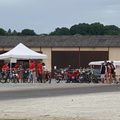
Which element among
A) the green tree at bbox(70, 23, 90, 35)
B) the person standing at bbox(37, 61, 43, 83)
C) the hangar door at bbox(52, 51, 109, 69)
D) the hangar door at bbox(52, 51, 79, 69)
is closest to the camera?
the person standing at bbox(37, 61, 43, 83)

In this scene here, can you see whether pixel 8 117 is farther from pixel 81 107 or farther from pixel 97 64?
pixel 97 64

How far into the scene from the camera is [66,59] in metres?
73.7

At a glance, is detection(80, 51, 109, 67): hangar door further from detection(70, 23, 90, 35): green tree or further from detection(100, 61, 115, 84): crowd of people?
detection(70, 23, 90, 35): green tree

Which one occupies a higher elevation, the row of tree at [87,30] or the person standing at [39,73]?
the row of tree at [87,30]

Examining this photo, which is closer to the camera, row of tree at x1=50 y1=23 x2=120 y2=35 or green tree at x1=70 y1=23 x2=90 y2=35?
row of tree at x1=50 y1=23 x2=120 y2=35

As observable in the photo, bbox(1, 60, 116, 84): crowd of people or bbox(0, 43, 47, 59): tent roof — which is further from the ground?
bbox(0, 43, 47, 59): tent roof

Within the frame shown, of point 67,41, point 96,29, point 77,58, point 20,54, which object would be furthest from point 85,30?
point 20,54

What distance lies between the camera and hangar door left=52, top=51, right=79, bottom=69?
241ft

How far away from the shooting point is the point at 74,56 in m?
74.2

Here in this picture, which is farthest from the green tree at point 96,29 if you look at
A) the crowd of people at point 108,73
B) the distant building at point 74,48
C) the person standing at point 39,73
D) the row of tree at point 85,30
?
the person standing at point 39,73

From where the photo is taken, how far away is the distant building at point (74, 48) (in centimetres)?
7338

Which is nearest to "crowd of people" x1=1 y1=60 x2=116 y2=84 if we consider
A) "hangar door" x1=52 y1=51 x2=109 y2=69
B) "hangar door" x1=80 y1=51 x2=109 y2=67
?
"hangar door" x1=80 y1=51 x2=109 y2=67

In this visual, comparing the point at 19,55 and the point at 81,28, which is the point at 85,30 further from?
the point at 19,55

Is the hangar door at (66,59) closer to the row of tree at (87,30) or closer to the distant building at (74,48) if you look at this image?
the distant building at (74,48)
